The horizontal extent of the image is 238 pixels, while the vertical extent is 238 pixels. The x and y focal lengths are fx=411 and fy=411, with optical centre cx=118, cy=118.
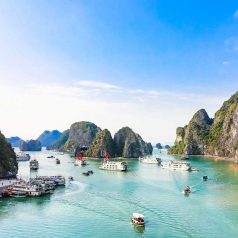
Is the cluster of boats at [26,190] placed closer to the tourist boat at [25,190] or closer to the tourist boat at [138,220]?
the tourist boat at [25,190]

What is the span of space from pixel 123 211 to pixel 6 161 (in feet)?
174

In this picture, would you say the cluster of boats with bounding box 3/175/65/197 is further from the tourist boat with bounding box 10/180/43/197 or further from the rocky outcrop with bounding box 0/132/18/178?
the rocky outcrop with bounding box 0/132/18/178

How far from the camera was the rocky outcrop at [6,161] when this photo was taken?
4446 inches

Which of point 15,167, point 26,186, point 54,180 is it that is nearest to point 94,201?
point 26,186

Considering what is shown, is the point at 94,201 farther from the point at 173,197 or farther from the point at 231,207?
the point at 231,207

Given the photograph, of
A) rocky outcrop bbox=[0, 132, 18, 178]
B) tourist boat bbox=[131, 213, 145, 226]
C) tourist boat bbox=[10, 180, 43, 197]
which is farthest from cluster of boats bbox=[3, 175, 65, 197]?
tourist boat bbox=[131, 213, 145, 226]

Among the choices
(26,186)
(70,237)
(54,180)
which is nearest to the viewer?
(70,237)

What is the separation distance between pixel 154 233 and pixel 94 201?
86.0ft

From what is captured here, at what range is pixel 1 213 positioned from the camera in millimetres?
75812

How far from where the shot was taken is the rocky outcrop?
112938mm

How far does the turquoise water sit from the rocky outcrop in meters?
18.6

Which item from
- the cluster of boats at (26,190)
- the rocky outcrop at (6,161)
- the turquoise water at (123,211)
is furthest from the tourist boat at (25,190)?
the rocky outcrop at (6,161)

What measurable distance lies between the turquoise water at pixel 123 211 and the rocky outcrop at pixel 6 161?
18.6 metres

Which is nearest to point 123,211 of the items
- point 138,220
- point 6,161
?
point 138,220
